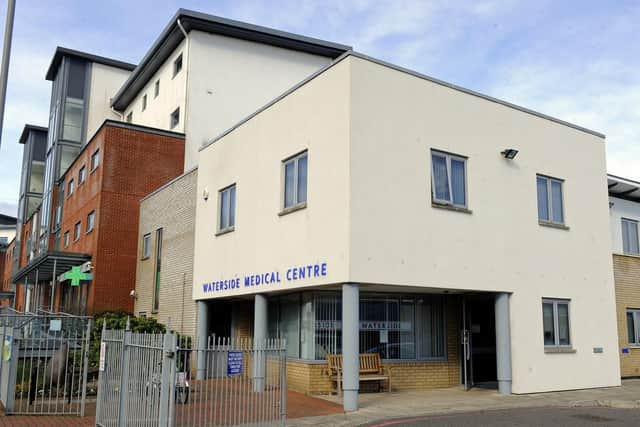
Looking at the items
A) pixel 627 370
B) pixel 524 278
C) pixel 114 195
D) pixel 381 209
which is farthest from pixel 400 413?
pixel 114 195

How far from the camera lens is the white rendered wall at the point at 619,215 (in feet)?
73.6

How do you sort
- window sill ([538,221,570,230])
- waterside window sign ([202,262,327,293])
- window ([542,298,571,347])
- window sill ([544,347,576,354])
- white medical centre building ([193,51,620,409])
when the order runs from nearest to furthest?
white medical centre building ([193,51,620,409]) → waterside window sign ([202,262,327,293]) → window sill ([544,347,576,354]) → window ([542,298,571,347]) → window sill ([538,221,570,230])

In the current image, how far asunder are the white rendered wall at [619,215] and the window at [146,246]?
16.7 meters

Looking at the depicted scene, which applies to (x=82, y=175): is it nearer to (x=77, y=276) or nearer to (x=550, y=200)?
(x=77, y=276)

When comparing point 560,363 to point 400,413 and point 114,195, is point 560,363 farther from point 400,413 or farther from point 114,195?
point 114,195

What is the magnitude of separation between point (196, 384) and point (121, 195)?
61.2 ft

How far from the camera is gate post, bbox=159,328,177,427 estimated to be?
28.3ft

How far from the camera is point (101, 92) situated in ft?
127

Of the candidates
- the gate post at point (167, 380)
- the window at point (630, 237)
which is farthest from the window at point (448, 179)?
the window at point (630, 237)

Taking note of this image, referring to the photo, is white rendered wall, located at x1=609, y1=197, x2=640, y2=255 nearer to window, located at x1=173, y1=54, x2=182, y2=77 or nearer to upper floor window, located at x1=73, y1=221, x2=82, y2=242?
window, located at x1=173, y1=54, x2=182, y2=77

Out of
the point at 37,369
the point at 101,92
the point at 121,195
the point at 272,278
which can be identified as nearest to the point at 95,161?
the point at 121,195

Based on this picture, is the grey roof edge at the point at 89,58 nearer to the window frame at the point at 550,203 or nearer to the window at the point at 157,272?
the window at the point at 157,272

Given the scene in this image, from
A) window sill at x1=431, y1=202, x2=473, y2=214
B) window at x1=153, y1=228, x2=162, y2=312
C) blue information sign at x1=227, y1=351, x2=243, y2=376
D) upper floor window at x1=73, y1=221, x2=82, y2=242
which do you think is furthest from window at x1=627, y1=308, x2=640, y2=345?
upper floor window at x1=73, y1=221, x2=82, y2=242

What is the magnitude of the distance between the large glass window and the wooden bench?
1.00 feet
